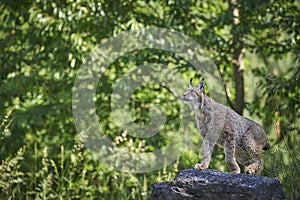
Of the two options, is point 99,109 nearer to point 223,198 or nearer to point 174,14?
point 174,14

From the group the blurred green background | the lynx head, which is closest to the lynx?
the lynx head

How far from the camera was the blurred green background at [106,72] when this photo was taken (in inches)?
249

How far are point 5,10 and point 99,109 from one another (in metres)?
1.60

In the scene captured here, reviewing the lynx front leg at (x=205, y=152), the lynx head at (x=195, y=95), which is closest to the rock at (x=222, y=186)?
the lynx front leg at (x=205, y=152)

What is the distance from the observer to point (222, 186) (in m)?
3.50

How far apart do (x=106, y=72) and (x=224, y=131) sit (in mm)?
3049

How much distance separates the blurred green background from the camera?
6312 millimetres

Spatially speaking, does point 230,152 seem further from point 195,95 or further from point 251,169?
point 195,95

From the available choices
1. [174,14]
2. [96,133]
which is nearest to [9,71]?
[96,133]

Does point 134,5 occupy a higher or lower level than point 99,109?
higher

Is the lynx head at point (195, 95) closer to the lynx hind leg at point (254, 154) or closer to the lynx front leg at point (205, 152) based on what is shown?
the lynx front leg at point (205, 152)

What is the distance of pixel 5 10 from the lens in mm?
7129

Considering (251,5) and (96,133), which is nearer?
(251,5)

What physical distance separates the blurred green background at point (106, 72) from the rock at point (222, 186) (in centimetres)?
256
